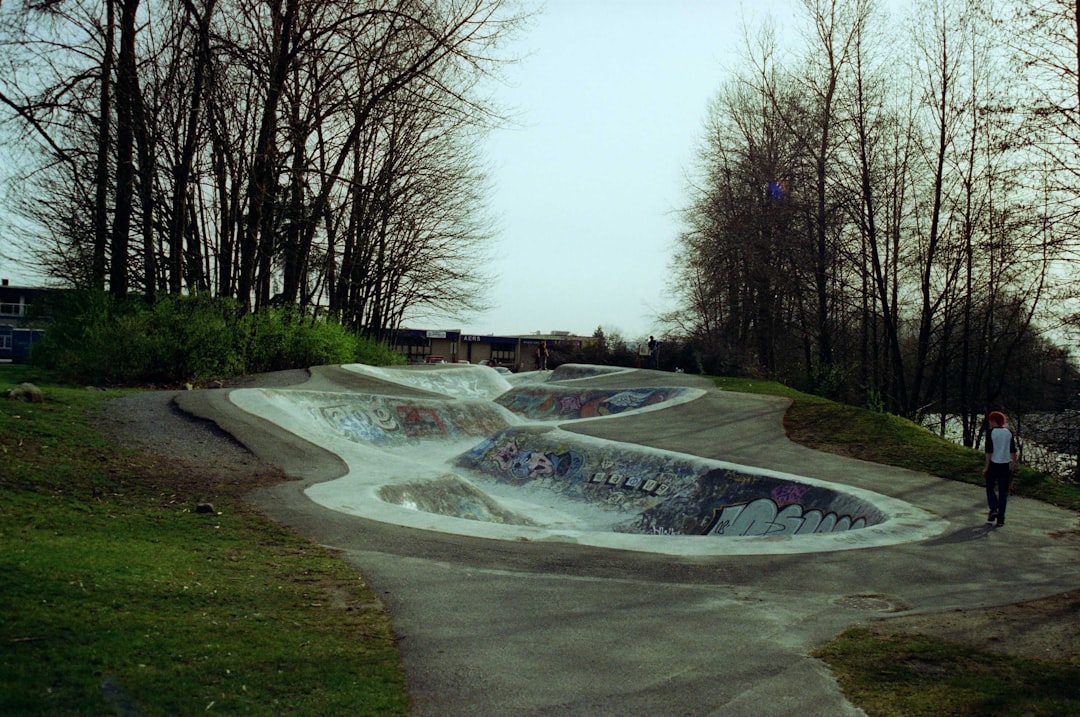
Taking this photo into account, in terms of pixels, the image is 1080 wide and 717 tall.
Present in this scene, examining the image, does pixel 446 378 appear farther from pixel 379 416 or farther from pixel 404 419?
pixel 379 416

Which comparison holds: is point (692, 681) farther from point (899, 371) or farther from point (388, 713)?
point (899, 371)

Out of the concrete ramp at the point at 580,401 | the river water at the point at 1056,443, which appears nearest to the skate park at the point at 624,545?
the concrete ramp at the point at 580,401

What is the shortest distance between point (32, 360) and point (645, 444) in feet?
55.1

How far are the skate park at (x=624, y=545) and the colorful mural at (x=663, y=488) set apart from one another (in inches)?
1.6

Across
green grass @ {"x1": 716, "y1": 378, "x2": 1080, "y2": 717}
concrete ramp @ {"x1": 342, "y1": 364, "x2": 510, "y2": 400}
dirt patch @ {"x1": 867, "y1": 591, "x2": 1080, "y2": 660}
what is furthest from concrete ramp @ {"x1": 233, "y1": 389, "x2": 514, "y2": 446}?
green grass @ {"x1": 716, "y1": 378, "x2": 1080, "y2": 717}

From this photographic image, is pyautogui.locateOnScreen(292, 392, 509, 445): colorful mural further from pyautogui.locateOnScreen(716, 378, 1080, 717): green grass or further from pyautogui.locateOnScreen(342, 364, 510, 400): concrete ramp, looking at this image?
pyautogui.locateOnScreen(716, 378, 1080, 717): green grass

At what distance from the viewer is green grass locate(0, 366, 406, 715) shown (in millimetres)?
3855

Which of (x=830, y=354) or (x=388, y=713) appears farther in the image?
(x=830, y=354)

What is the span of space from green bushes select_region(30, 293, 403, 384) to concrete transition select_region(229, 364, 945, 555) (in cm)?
221

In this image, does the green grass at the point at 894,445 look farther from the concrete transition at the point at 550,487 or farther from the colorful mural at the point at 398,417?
the colorful mural at the point at 398,417

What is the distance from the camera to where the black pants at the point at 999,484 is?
387 inches

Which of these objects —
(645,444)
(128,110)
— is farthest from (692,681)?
(128,110)

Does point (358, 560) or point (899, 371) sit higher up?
point (899, 371)

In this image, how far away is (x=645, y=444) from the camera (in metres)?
16.3
